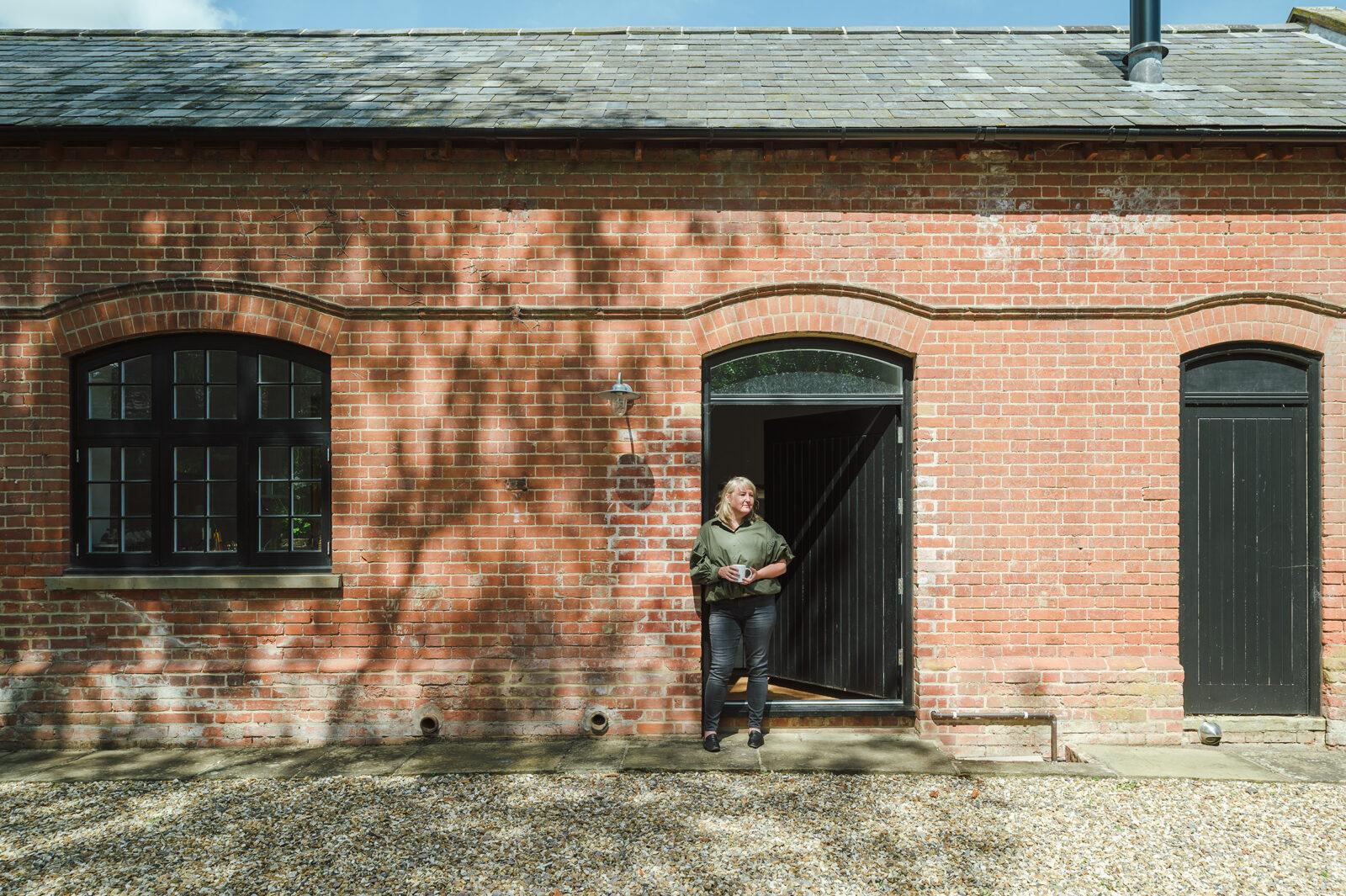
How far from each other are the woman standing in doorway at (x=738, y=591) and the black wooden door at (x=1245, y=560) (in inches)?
127

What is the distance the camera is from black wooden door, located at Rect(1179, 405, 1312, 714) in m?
5.79

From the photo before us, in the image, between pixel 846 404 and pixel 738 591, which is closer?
pixel 738 591

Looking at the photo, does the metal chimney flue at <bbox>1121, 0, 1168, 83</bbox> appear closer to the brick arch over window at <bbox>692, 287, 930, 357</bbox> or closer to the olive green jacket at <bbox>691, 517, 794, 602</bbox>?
the brick arch over window at <bbox>692, 287, 930, 357</bbox>

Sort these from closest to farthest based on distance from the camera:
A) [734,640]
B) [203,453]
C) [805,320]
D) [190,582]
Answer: [734,640] → [190,582] → [805,320] → [203,453]

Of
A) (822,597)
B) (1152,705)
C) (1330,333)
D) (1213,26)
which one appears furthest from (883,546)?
(1213,26)

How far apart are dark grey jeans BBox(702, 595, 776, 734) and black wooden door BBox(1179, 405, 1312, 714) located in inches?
127

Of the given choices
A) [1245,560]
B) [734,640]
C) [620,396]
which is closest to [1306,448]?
[1245,560]

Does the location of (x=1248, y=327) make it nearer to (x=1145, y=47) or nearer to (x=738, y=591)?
(x=1145, y=47)

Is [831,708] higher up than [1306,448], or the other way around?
[1306,448]

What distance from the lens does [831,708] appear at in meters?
5.80

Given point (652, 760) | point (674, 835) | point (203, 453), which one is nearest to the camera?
point (674, 835)

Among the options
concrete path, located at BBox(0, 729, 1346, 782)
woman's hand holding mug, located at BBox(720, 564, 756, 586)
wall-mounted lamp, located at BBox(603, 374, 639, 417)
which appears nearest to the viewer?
concrete path, located at BBox(0, 729, 1346, 782)

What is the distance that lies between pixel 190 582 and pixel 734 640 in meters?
3.96

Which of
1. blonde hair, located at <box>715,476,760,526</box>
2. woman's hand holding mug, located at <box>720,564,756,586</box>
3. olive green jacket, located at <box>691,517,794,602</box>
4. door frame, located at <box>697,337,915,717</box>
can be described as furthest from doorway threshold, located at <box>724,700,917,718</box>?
blonde hair, located at <box>715,476,760,526</box>
